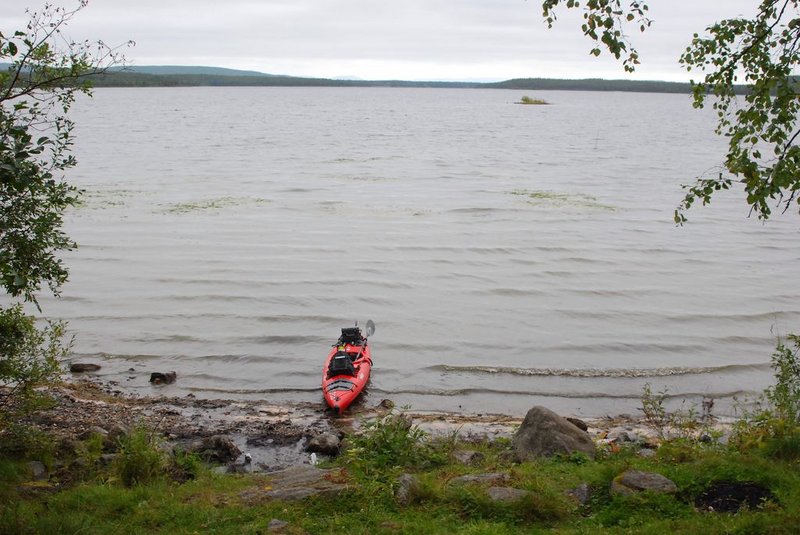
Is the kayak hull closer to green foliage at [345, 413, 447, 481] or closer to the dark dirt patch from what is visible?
green foliage at [345, 413, 447, 481]

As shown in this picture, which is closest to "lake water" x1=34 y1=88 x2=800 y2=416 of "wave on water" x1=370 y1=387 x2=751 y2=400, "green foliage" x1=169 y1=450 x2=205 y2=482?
"wave on water" x1=370 y1=387 x2=751 y2=400

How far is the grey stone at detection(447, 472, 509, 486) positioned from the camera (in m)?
7.12

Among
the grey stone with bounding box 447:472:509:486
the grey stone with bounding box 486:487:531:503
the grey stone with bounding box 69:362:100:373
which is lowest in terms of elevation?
the grey stone with bounding box 69:362:100:373

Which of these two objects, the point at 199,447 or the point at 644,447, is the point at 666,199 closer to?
the point at 644,447

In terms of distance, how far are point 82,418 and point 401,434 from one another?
502 cm

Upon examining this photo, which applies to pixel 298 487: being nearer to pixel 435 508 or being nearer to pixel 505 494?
pixel 435 508

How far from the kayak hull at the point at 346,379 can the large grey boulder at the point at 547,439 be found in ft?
12.8

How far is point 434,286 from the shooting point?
19.0 meters

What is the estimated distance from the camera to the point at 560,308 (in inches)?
683

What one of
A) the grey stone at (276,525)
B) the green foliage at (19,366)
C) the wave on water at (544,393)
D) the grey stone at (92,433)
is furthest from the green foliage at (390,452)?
the wave on water at (544,393)

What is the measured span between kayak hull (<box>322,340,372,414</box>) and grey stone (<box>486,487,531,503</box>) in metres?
5.47

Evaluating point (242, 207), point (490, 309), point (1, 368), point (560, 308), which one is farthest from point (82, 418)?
point (242, 207)

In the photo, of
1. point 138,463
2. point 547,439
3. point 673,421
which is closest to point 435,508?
point 547,439

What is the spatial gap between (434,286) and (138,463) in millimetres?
11938
